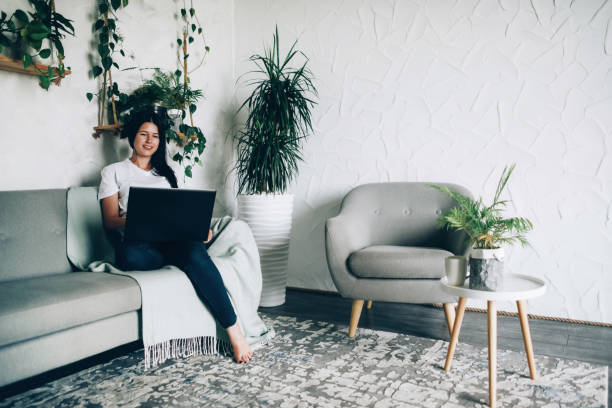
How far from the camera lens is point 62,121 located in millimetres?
2484

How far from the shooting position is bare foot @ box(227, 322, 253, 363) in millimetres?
2047

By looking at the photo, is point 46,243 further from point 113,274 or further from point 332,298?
point 332,298

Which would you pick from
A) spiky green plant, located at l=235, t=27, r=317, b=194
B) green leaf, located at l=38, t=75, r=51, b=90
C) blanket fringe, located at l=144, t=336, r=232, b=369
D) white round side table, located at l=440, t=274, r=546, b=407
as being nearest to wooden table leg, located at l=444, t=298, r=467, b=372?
white round side table, located at l=440, t=274, r=546, b=407

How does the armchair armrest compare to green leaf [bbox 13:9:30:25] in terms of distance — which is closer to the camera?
green leaf [bbox 13:9:30:25]

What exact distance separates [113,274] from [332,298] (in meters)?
1.66

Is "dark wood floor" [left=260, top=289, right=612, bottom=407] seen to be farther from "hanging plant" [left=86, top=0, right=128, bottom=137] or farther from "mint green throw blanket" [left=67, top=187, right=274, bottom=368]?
"hanging plant" [left=86, top=0, right=128, bottom=137]

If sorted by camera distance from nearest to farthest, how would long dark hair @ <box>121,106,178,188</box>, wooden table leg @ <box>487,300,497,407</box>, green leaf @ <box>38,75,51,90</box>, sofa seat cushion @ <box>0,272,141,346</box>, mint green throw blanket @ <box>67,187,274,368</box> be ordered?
sofa seat cushion @ <box>0,272,141,346</box> → wooden table leg @ <box>487,300,497,407</box> → mint green throw blanket @ <box>67,187,274,368</box> → green leaf @ <box>38,75,51,90</box> → long dark hair @ <box>121,106,178,188</box>

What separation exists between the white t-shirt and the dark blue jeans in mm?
327

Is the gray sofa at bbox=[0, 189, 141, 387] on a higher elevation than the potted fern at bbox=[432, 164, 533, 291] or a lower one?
lower

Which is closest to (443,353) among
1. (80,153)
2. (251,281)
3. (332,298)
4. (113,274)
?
(251,281)

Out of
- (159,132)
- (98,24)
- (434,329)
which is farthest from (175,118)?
(434,329)

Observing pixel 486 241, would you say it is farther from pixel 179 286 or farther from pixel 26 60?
pixel 26 60

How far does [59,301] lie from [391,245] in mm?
1835

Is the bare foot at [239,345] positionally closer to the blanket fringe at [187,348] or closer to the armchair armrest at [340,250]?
the blanket fringe at [187,348]
